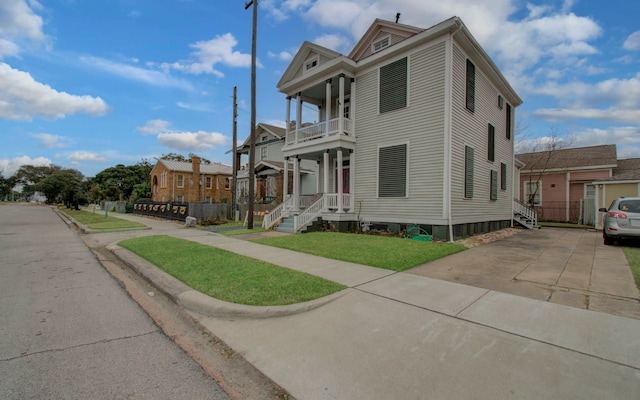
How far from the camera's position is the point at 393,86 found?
40.5 ft

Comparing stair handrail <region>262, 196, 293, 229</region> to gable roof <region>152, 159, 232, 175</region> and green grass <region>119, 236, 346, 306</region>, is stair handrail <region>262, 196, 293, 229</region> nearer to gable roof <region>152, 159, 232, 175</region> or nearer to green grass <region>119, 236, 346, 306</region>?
green grass <region>119, 236, 346, 306</region>

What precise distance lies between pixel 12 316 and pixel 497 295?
6839 mm

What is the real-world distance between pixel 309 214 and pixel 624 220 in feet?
33.9

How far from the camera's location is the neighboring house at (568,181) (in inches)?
773

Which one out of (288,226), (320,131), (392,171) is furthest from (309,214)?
(320,131)

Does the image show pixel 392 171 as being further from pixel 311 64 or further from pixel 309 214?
pixel 311 64

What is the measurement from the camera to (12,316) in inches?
165

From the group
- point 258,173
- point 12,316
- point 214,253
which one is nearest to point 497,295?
point 214,253

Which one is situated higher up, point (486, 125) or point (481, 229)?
point (486, 125)

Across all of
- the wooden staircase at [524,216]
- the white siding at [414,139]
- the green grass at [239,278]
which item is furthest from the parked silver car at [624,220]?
the green grass at [239,278]

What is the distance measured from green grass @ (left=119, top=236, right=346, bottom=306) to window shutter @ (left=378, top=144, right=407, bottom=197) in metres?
6.76

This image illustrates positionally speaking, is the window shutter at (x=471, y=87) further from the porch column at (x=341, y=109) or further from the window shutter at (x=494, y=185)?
the porch column at (x=341, y=109)

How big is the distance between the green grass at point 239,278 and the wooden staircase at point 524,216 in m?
15.6

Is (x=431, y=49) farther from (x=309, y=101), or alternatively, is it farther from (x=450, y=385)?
(x=450, y=385)
